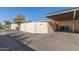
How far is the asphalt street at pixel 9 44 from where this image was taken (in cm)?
809

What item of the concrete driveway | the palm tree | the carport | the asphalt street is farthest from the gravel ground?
the carport

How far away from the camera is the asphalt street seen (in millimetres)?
8088

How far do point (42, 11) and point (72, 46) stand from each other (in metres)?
2.63

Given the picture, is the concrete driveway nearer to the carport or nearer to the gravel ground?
the gravel ground

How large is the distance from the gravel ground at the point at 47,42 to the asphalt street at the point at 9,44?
285 mm

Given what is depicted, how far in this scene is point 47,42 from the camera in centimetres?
879

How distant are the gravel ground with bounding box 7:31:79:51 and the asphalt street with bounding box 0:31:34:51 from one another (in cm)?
28

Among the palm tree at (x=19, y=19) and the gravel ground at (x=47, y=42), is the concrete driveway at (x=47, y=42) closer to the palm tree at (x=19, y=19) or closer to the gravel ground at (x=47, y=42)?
the gravel ground at (x=47, y=42)

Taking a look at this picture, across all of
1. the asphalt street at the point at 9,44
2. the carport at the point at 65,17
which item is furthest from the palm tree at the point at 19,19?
the carport at the point at 65,17
